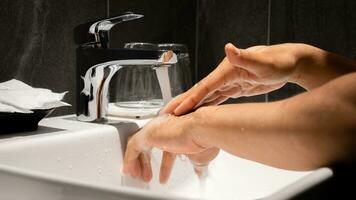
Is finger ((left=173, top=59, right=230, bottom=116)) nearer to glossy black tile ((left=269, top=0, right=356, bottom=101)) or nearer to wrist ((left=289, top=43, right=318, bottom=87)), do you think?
wrist ((left=289, top=43, right=318, bottom=87))

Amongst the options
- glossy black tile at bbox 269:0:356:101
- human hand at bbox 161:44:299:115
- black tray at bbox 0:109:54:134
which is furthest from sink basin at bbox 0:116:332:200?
glossy black tile at bbox 269:0:356:101

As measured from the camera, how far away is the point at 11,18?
759mm

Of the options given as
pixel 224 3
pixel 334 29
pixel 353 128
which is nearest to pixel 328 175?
pixel 353 128

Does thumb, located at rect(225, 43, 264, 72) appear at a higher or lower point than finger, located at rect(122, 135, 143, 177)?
higher

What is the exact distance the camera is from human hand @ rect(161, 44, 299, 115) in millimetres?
553

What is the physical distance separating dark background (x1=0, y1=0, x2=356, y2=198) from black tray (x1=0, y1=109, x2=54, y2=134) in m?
0.14

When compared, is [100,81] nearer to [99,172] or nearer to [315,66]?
[99,172]

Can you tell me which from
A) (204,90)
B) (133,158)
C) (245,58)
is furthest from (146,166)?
(245,58)

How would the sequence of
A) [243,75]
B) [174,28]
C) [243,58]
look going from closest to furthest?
[243,58]
[243,75]
[174,28]

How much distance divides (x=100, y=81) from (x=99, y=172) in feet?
0.50

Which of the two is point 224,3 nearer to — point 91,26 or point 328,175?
point 91,26

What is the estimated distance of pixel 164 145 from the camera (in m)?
0.62

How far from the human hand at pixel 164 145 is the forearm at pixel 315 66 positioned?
158 mm

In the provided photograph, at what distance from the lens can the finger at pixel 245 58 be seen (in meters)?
0.52
